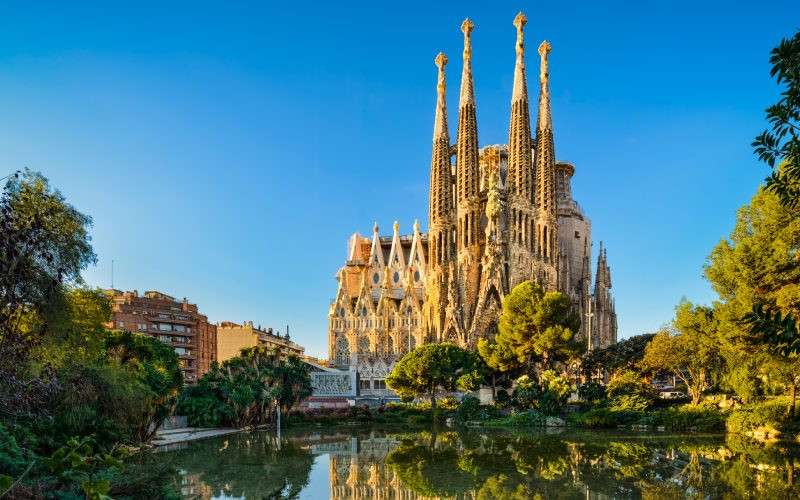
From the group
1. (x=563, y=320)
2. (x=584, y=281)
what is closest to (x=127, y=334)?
(x=563, y=320)

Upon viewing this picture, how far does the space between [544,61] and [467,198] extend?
16.0m

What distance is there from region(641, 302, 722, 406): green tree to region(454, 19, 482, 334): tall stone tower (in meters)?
20.7

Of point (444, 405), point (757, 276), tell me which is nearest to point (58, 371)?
point (757, 276)

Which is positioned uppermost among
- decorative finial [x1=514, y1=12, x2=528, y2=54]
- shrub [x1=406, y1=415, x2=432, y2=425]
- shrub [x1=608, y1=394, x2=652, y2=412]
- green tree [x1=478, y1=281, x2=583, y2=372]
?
decorative finial [x1=514, y1=12, x2=528, y2=54]

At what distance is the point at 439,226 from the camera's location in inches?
2336

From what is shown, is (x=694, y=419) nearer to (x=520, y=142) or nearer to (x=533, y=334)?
(x=533, y=334)

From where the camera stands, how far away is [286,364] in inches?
1417

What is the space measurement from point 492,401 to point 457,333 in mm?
13138

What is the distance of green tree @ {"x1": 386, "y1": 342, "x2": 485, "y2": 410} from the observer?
1560 inches

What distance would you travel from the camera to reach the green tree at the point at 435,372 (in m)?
39.6

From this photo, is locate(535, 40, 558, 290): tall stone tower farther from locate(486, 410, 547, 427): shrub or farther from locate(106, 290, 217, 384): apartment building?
locate(106, 290, 217, 384): apartment building

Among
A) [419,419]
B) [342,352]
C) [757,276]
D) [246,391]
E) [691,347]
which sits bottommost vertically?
[419,419]

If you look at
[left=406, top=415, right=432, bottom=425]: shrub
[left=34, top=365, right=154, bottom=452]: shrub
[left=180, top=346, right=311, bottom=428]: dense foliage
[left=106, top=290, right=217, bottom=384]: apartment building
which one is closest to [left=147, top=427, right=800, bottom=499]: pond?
[left=34, top=365, right=154, bottom=452]: shrub

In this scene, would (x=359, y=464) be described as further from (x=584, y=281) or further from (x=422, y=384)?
(x=584, y=281)
